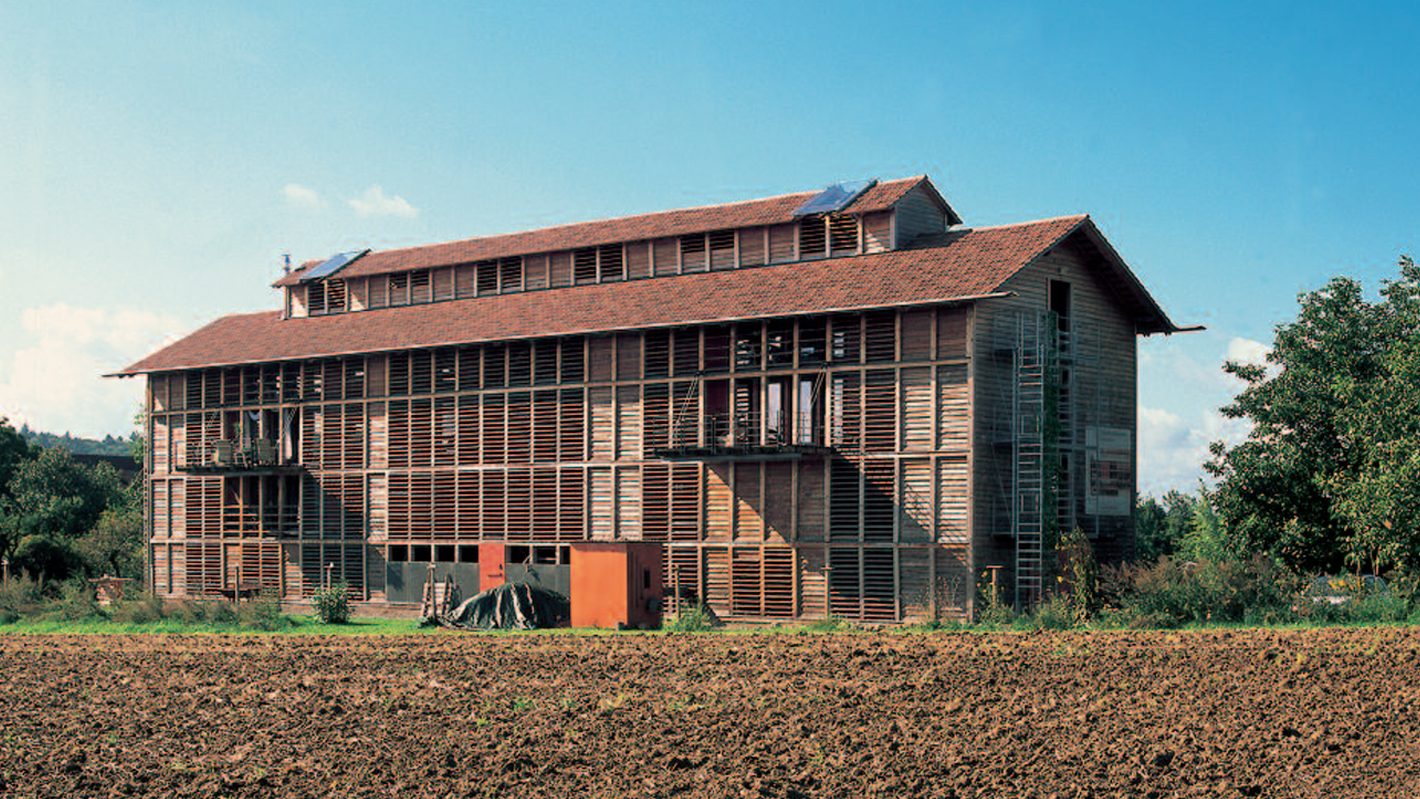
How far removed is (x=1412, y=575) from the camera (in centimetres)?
Answer: 3572

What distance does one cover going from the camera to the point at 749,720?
18953mm

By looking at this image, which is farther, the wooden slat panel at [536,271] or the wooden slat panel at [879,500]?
the wooden slat panel at [536,271]

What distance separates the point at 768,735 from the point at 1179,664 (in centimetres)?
866

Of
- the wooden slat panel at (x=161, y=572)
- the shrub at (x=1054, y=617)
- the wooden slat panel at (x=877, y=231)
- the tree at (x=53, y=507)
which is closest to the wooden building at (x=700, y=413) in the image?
the wooden slat panel at (x=877, y=231)

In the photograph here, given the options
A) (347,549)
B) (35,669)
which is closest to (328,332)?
(347,549)

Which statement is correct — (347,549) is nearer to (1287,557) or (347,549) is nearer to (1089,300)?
(1089,300)

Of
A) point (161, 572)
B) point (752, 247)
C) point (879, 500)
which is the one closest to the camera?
point (879, 500)

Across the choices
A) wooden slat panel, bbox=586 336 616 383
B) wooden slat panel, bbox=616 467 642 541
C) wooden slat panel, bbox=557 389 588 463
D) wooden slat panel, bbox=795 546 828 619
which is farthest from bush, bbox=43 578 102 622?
wooden slat panel, bbox=795 546 828 619

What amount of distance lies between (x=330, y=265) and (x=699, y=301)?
57.4ft

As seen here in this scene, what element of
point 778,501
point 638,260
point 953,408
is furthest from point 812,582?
point 638,260

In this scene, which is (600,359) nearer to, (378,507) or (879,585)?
(378,507)

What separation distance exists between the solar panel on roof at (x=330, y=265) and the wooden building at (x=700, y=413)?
324 mm

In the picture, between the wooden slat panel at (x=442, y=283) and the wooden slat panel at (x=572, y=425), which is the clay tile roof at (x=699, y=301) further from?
the wooden slat panel at (x=572, y=425)

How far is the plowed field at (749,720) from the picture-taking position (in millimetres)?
15469
